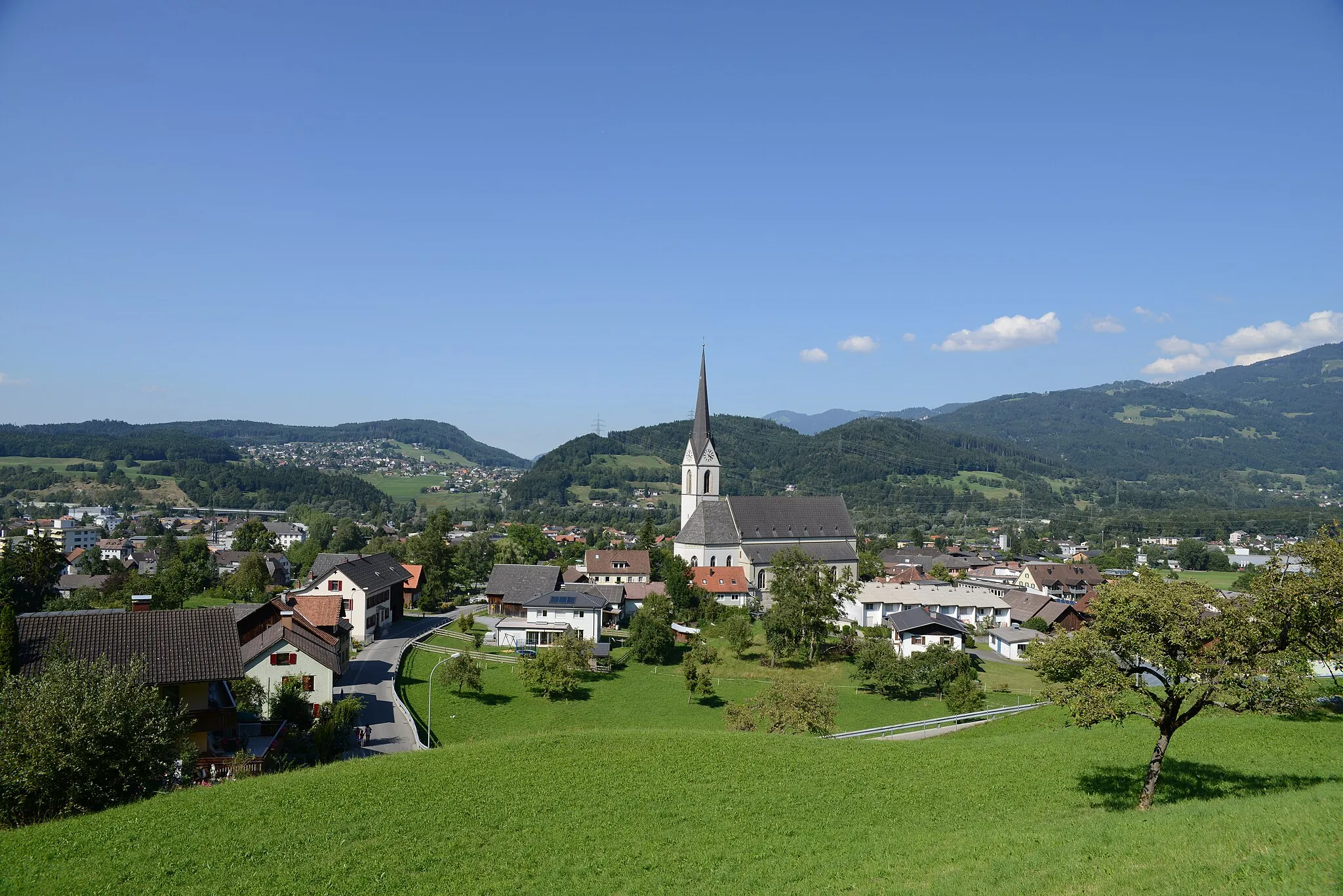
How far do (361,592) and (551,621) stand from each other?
11.8 metres

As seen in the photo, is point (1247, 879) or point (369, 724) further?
point (369, 724)

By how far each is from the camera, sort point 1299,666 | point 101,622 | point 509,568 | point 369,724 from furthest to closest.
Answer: point 509,568 < point 369,724 < point 101,622 < point 1299,666

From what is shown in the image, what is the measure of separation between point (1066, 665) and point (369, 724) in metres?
25.7

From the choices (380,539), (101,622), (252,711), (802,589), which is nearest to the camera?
(101,622)

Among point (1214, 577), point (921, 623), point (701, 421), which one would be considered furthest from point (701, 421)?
point (1214, 577)

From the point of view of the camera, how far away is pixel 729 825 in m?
17.4

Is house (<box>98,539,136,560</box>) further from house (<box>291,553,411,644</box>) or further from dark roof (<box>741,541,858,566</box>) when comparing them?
dark roof (<box>741,541,858,566</box>)

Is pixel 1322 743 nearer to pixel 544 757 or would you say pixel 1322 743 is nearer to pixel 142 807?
pixel 544 757

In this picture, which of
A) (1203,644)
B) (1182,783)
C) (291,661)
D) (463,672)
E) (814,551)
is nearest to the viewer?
(1203,644)

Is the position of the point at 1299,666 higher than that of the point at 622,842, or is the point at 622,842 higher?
the point at 1299,666

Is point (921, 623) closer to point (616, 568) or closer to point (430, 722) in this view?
point (616, 568)

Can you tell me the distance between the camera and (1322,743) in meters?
22.7

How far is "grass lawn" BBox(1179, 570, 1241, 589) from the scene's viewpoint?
95.8 m

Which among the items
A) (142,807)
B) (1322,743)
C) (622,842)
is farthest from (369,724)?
(1322,743)
